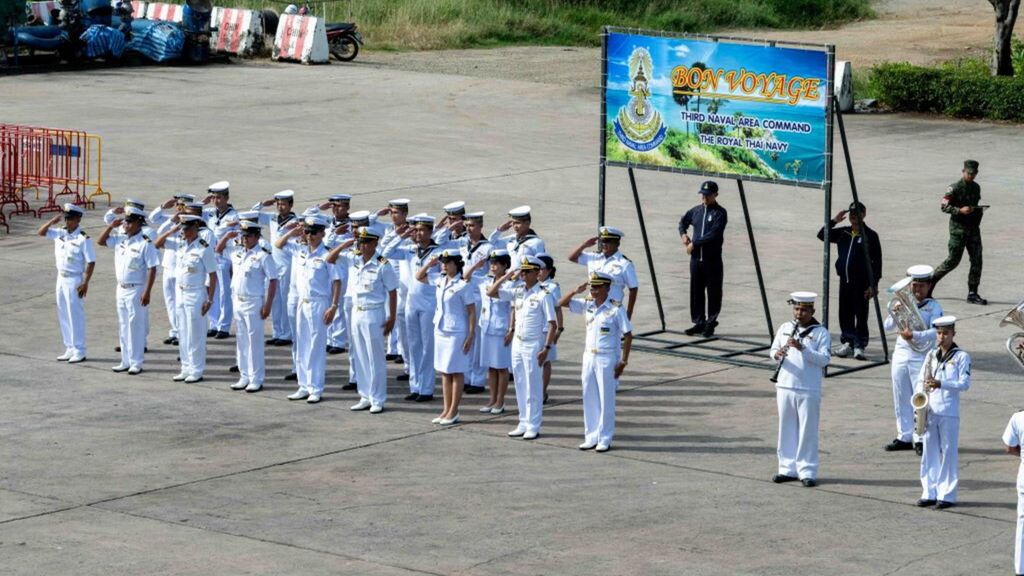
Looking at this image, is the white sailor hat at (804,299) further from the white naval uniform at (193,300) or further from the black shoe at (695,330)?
the white naval uniform at (193,300)

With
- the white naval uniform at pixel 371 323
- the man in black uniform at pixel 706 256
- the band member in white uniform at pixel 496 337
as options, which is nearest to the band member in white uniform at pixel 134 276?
the white naval uniform at pixel 371 323

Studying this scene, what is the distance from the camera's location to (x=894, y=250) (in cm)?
2370

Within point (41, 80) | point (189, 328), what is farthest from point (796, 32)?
point (189, 328)

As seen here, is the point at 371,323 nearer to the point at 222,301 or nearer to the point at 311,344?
the point at 311,344

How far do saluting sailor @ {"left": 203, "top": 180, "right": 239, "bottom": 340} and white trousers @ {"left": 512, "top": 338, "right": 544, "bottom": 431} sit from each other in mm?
5035

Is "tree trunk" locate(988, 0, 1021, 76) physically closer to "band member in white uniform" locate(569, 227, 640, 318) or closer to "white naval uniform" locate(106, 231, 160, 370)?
"band member in white uniform" locate(569, 227, 640, 318)

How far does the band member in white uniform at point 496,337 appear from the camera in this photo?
16.1 m

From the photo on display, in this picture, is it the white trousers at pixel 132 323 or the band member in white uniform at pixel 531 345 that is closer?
A: the band member in white uniform at pixel 531 345

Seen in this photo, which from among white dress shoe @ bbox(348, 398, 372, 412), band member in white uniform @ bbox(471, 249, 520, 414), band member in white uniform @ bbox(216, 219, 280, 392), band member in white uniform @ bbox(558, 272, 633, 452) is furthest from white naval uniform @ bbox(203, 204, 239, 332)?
band member in white uniform @ bbox(558, 272, 633, 452)

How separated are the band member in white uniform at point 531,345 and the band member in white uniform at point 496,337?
508 mm

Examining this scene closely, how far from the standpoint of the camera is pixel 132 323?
17.5 m

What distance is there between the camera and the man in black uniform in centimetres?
1892

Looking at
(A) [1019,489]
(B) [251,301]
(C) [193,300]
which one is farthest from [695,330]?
(A) [1019,489]

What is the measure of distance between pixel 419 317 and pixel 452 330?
1292 millimetres
